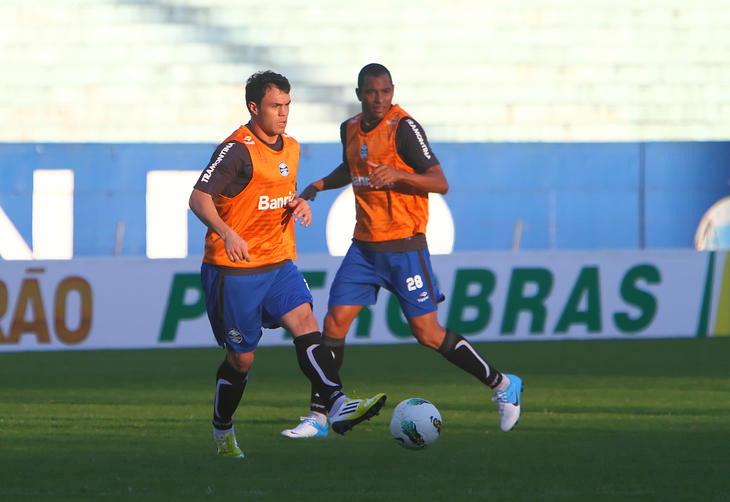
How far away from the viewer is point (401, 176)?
27.1ft

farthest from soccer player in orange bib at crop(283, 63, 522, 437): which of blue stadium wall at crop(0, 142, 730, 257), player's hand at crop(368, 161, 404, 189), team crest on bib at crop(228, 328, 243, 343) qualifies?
blue stadium wall at crop(0, 142, 730, 257)

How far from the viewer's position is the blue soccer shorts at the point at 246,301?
24.8 ft

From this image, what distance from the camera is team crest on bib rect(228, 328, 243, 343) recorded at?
24.8 feet

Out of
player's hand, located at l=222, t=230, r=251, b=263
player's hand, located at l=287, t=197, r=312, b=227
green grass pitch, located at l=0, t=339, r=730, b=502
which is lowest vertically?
green grass pitch, located at l=0, t=339, r=730, b=502

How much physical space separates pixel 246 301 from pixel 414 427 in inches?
41.0

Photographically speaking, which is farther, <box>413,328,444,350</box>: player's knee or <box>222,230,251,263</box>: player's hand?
<box>413,328,444,350</box>: player's knee

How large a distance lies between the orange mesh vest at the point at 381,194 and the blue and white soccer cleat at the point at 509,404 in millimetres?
1017

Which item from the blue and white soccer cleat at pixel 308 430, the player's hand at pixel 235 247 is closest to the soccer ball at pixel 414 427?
the blue and white soccer cleat at pixel 308 430

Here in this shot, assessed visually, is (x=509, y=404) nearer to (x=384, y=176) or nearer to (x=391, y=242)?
(x=391, y=242)

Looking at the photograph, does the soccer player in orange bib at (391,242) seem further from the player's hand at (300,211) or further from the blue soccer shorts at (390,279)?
the player's hand at (300,211)

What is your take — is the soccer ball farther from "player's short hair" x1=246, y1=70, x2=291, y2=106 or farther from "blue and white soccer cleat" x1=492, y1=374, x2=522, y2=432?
"player's short hair" x1=246, y1=70, x2=291, y2=106

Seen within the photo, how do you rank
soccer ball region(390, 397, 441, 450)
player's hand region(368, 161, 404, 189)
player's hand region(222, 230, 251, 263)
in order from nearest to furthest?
player's hand region(222, 230, 251, 263), soccer ball region(390, 397, 441, 450), player's hand region(368, 161, 404, 189)

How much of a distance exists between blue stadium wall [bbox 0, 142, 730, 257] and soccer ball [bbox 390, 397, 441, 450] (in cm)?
1037

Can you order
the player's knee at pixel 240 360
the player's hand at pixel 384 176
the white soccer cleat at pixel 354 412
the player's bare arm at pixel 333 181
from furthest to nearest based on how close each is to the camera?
1. the player's bare arm at pixel 333 181
2. the player's hand at pixel 384 176
3. the player's knee at pixel 240 360
4. the white soccer cleat at pixel 354 412
